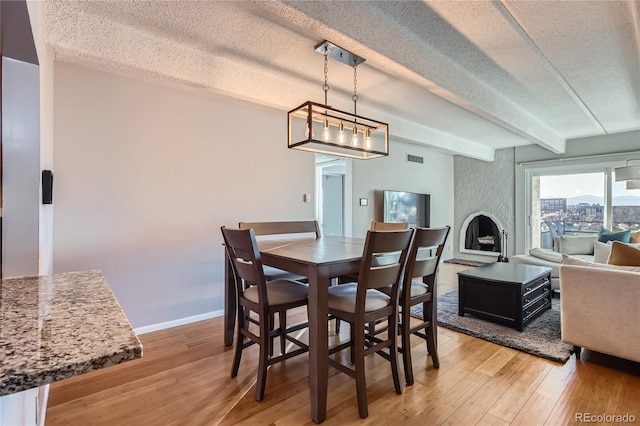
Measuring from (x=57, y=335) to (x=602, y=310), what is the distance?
2.92m

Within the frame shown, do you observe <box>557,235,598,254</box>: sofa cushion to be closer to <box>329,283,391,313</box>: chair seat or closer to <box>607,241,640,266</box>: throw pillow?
<box>607,241,640,266</box>: throw pillow

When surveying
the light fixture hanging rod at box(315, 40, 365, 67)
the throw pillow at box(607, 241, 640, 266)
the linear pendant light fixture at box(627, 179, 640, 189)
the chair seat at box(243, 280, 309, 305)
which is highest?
the light fixture hanging rod at box(315, 40, 365, 67)

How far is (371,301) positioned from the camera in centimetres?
190

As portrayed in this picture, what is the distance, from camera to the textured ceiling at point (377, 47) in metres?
2.00

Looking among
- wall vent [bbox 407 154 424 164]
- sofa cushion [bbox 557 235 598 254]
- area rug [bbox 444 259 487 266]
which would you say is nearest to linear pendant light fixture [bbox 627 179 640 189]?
sofa cushion [bbox 557 235 598 254]

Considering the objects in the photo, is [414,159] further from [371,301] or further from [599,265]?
[371,301]

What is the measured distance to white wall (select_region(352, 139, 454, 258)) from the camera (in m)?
4.91

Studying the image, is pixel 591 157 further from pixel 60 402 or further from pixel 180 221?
pixel 60 402

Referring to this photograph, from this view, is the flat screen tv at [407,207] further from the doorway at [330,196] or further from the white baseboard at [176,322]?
the white baseboard at [176,322]

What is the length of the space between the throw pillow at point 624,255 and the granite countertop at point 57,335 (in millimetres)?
3111

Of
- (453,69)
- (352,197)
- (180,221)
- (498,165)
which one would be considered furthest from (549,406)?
(498,165)

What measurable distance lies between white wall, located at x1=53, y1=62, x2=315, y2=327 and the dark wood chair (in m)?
1.93

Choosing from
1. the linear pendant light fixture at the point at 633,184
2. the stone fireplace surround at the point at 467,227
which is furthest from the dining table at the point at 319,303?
the stone fireplace surround at the point at 467,227

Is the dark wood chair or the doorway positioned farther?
A: the doorway
